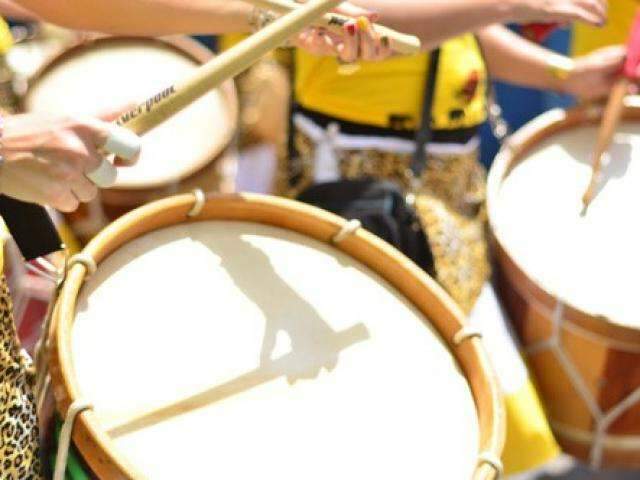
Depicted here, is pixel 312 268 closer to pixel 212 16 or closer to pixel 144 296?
pixel 144 296

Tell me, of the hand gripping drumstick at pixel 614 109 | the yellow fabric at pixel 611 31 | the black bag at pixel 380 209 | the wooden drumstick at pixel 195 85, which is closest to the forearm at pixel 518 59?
the hand gripping drumstick at pixel 614 109

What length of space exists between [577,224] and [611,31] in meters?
0.59

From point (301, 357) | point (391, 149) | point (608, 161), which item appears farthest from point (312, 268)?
point (608, 161)

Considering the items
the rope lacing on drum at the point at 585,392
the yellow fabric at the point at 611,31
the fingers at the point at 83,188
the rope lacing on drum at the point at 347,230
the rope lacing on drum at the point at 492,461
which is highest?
the fingers at the point at 83,188

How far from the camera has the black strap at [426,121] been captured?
1253mm

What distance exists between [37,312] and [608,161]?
0.73 metres

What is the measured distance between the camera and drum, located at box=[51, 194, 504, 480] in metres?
0.77

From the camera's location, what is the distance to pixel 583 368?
116 centimetres

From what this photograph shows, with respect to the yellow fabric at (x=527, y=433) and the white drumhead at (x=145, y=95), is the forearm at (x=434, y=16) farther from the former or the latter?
the yellow fabric at (x=527, y=433)

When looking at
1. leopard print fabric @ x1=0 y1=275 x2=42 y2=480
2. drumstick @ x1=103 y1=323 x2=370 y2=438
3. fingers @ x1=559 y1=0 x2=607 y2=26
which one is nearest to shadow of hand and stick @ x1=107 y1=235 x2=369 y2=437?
drumstick @ x1=103 y1=323 x2=370 y2=438

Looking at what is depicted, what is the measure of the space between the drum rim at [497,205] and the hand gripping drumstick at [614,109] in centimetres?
2

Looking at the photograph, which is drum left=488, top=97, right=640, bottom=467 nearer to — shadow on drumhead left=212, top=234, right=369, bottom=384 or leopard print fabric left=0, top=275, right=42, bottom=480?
shadow on drumhead left=212, top=234, right=369, bottom=384

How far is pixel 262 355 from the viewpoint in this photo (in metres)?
0.85

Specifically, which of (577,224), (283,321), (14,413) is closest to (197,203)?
(283,321)
